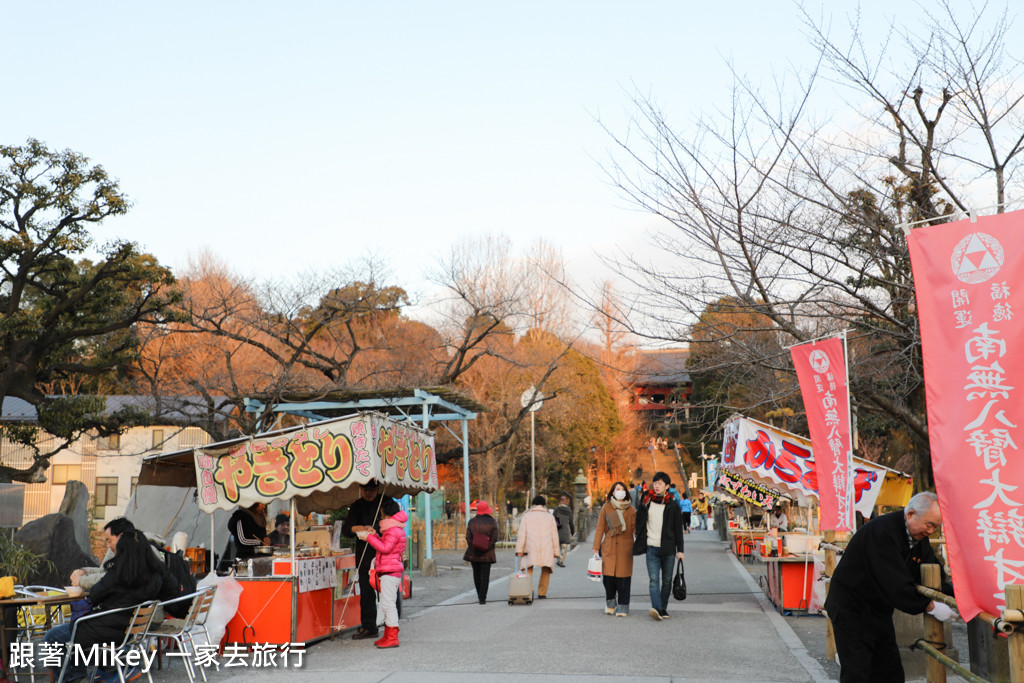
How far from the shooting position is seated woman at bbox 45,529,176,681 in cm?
717

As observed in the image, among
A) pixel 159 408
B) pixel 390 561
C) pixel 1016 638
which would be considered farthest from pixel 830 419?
pixel 159 408

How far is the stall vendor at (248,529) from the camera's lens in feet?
38.2

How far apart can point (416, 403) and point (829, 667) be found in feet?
41.1

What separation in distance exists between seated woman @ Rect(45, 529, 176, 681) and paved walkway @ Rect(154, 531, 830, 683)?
125 centimetres

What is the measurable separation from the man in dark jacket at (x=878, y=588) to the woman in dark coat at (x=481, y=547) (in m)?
8.87

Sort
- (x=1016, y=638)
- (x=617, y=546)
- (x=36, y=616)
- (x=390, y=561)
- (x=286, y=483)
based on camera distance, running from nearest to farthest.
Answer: (x=1016, y=638) < (x=286, y=483) < (x=390, y=561) < (x=36, y=616) < (x=617, y=546)

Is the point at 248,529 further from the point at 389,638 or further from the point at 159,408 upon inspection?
the point at 159,408

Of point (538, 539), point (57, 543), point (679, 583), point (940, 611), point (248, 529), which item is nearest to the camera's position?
point (940, 611)

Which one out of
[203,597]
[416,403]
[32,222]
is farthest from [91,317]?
[203,597]

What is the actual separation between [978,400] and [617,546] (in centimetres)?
768

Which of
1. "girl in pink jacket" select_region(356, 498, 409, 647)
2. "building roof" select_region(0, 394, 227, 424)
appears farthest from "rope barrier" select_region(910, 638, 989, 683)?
"building roof" select_region(0, 394, 227, 424)

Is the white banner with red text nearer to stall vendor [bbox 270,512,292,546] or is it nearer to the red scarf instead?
the red scarf

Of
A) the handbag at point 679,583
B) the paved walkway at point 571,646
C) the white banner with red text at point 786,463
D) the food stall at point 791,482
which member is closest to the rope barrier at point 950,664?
the paved walkway at point 571,646

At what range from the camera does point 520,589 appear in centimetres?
1364
